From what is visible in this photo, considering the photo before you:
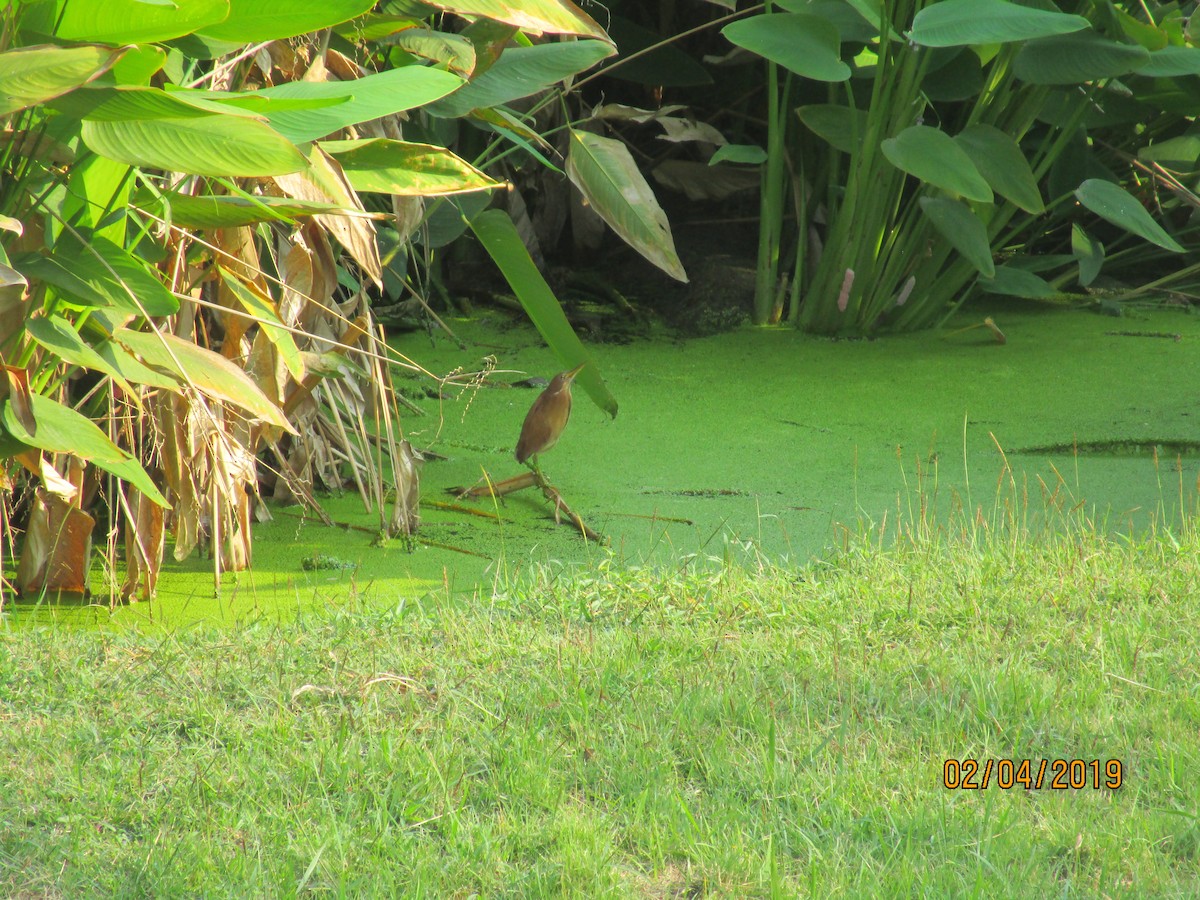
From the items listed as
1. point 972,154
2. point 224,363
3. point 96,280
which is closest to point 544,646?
point 224,363

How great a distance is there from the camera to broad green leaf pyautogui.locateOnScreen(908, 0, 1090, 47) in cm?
258

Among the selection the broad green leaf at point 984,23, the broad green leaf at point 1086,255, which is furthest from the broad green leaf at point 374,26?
the broad green leaf at point 1086,255

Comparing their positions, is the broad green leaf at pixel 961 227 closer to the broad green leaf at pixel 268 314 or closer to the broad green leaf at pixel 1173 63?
the broad green leaf at pixel 1173 63

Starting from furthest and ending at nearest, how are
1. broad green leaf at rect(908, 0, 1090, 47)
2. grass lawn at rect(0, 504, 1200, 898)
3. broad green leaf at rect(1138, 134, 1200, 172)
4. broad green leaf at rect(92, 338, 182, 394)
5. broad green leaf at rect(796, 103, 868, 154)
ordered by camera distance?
broad green leaf at rect(1138, 134, 1200, 172), broad green leaf at rect(796, 103, 868, 154), broad green leaf at rect(908, 0, 1090, 47), broad green leaf at rect(92, 338, 182, 394), grass lawn at rect(0, 504, 1200, 898)

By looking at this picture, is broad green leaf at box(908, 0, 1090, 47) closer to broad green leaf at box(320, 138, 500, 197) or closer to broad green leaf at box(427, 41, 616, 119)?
broad green leaf at box(427, 41, 616, 119)

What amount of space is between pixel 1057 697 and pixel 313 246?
129 centimetres

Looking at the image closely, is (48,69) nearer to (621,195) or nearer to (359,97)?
(359,97)

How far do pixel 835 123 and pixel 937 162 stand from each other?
0.48 meters

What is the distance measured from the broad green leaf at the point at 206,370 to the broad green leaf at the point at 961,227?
202 centimetres

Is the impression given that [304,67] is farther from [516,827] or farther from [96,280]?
[516,827]

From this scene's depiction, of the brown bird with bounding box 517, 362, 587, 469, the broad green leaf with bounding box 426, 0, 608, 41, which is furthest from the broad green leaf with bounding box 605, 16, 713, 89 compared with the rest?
the broad green leaf with bounding box 426, 0, 608, 41

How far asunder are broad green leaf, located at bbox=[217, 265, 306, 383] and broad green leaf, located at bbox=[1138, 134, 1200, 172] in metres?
2.84

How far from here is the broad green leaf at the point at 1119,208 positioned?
313cm

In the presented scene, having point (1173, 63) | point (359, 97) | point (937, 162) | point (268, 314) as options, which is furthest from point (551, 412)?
point (1173, 63)
